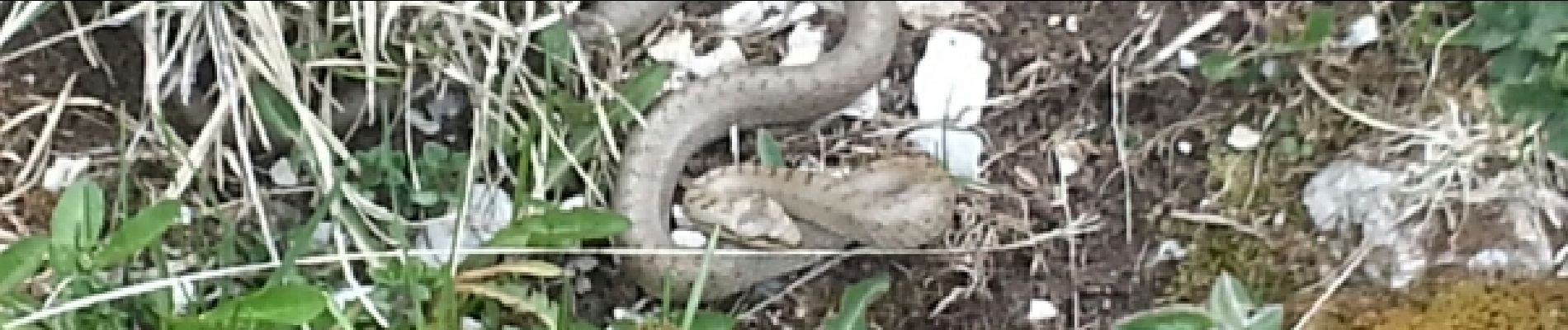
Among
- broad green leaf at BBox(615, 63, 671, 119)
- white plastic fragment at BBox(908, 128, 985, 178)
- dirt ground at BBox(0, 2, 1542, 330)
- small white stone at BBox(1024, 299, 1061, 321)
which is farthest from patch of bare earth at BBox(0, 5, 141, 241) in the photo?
small white stone at BBox(1024, 299, 1061, 321)

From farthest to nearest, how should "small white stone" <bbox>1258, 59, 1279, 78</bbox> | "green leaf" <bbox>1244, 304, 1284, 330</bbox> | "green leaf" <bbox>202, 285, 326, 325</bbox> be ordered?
"small white stone" <bbox>1258, 59, 1279, 78</bbox> < "green leaf" <bbox>1244, 304, 1284, 330</bbox> < "green leaf" <bbox>202, 285, 326, 325</bbox>

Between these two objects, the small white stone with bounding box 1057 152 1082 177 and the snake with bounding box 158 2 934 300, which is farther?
the small white stone with bounding box 1057 152 1082 177

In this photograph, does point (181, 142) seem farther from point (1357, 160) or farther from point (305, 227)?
point (1357, 160)

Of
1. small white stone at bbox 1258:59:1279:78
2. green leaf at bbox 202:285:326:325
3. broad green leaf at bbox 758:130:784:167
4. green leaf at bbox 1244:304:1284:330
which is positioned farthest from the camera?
small white stone at bbox 1258:59:1279:78

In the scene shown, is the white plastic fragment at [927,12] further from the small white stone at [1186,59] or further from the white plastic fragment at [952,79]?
the small white stone at [1186,59]

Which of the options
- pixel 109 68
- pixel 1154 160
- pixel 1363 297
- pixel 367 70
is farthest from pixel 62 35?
pixel 1363 297

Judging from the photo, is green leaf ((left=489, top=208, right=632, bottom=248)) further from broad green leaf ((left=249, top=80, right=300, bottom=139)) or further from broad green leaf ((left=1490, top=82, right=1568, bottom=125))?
broad green leaf ((left=1490, top=82, right=1568, bottom=125))

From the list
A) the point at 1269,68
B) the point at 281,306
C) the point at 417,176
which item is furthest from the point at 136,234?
the point at 1269,68
